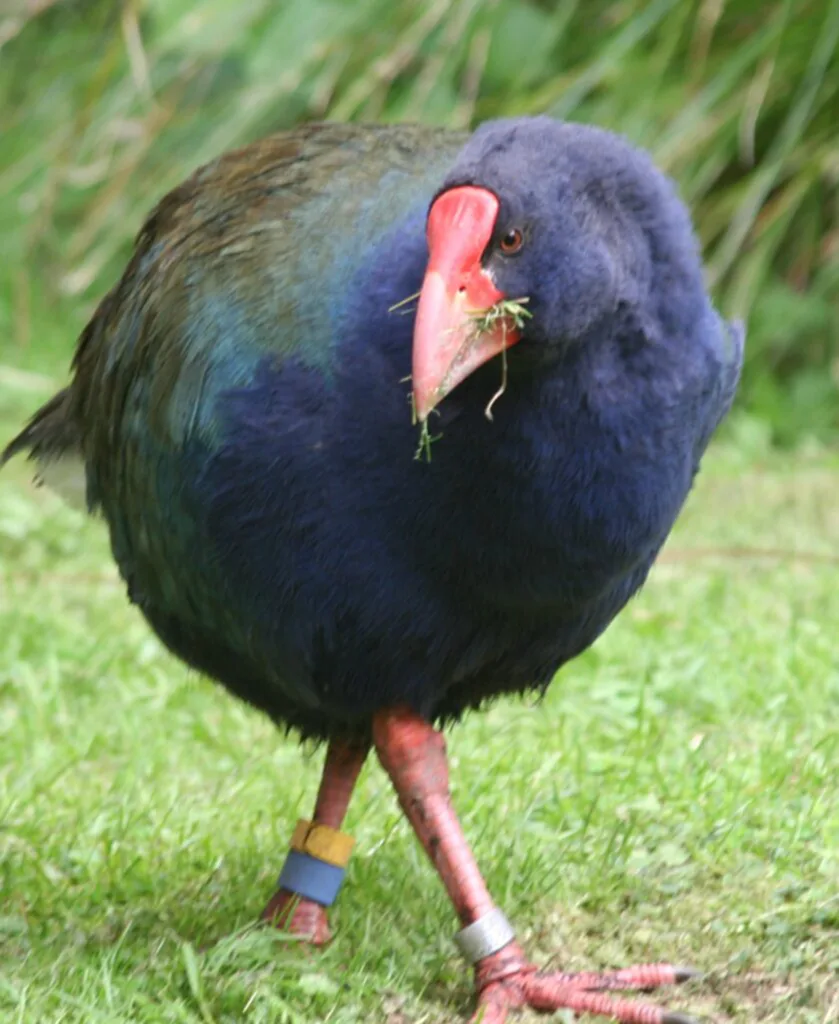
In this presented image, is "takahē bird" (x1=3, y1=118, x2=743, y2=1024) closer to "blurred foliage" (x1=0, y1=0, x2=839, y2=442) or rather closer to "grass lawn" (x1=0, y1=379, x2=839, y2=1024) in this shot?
"grass lawn" (x1=0, y1=379, x2=839, y2=1024)

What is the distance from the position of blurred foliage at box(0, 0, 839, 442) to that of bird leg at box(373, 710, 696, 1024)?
333cm

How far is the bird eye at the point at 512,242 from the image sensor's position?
2.15 metres

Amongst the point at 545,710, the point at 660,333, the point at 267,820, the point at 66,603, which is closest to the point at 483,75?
the point at 66,603

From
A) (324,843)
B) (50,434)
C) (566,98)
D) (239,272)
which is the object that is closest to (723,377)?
(239,272)

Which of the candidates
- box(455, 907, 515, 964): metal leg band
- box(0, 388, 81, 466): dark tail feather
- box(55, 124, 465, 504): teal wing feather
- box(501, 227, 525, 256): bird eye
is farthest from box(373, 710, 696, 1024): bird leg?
box(0, 388, 81, 466): dark tail feather

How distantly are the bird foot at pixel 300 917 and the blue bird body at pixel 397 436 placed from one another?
279mm

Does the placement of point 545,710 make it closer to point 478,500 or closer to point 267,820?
point 267,820

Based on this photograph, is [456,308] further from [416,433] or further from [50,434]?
[50,434]

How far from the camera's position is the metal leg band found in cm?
253

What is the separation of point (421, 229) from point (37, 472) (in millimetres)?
1271

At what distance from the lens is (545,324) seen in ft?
7.07

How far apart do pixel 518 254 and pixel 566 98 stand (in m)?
3.64

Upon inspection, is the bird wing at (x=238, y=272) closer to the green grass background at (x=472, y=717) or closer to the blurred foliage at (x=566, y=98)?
the green grass background at (x=472, y=717)

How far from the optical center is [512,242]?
2.15 meters
